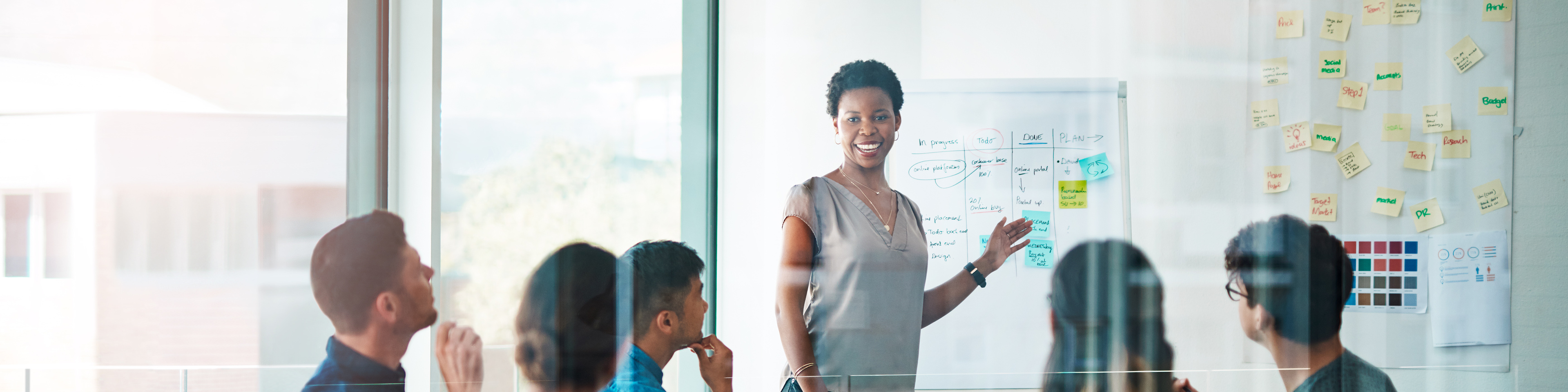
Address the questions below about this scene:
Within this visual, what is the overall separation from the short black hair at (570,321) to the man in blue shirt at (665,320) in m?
0.05

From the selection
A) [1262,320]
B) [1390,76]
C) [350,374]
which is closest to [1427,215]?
[1390,76]

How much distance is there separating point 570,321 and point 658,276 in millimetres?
211

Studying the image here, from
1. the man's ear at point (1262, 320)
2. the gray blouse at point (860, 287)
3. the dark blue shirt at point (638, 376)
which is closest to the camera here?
the dark blue shirt at point (638, 376)

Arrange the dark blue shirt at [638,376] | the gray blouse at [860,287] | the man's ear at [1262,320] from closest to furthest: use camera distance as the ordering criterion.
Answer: the dark blue shirt at [638,376]
the gray blouse at [860,287]
the man's ear at [1262,320]

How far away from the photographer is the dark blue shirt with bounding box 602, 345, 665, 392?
4.51 feet

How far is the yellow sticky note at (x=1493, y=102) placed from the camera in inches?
61.1

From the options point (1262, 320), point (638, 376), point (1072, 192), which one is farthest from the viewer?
point (1262, 320)

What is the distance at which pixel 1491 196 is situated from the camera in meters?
1.56

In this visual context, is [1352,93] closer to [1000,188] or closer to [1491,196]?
[1491,196]

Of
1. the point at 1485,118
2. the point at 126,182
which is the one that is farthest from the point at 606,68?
the point at 1485,118

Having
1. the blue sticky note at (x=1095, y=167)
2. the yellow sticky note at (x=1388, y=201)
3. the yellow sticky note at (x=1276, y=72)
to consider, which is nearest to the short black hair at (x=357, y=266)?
the blue sticky note at (x=1095, y=167)

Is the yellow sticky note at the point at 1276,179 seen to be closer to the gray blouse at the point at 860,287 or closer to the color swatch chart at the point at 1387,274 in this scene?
the color swatch chart at the point at 1387,274

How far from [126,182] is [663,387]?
1.21 m

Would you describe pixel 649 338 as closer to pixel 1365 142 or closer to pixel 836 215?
pixel 836 215
